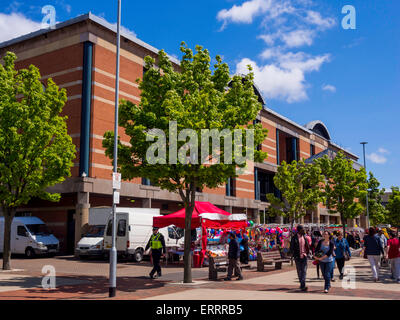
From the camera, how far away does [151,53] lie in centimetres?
3488

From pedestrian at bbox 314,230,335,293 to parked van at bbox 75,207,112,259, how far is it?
53.0ft

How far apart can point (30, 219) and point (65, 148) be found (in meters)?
10.1

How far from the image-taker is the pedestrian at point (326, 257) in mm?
11555

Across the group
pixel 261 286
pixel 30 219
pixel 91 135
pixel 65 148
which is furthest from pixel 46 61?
pixel 261 286

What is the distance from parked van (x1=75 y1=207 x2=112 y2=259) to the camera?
24859mm

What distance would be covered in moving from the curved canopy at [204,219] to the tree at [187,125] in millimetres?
4108

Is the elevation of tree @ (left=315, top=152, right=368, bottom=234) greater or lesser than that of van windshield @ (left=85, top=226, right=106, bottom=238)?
greater

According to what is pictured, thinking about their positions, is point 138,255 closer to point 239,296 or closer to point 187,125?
point 187,125

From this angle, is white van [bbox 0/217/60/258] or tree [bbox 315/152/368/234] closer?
Result: white van [bbox 0/217/60/258]

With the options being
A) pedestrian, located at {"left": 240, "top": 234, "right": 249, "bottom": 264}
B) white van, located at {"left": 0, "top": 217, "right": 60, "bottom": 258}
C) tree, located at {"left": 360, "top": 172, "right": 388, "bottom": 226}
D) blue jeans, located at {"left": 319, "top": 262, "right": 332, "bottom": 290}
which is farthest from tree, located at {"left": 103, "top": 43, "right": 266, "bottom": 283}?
tree, located at {"left": 360, "top": 172, "right": 388, "bottom": 226}

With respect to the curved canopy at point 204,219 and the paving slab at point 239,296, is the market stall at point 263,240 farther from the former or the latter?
the paving slab at point 239,296

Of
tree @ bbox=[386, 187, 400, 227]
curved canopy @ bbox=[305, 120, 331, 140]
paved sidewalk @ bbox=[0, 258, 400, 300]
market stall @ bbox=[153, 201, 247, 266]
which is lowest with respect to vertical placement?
paved sidewalk @ bbox=[0, 258, 400, 300]

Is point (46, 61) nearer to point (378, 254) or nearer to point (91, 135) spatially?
point (91, 135)

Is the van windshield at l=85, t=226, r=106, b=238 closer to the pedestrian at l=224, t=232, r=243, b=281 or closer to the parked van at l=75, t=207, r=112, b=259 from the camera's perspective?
the parked van at l=75, t=207, r=112, b=259
